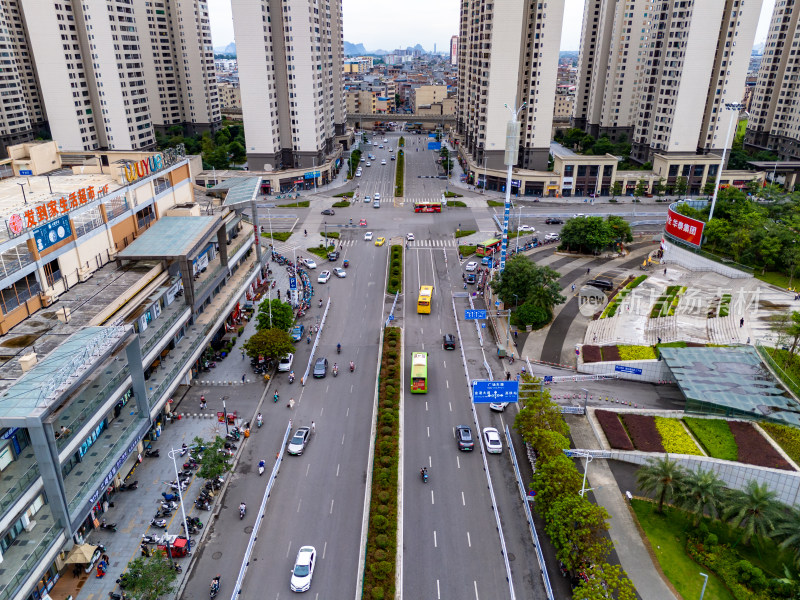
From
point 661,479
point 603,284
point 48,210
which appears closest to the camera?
point 661,479

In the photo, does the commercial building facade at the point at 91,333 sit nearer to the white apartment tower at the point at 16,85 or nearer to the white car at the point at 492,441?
the white car at the point at 492,441

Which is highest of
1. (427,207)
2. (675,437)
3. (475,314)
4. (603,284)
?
(427,207)

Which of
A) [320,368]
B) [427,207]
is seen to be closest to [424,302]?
[320,368]

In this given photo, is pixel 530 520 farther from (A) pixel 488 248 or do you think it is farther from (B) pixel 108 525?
(A) pixel 488 248

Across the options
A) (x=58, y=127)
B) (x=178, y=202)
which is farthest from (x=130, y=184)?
(x=58, y=127)

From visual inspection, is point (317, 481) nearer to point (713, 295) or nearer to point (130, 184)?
point (130, 184)

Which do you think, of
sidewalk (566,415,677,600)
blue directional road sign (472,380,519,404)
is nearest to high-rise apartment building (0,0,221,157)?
blue directional road sign (472,380,519,404)

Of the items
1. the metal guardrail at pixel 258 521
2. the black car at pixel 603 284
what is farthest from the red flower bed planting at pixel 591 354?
the metal guardrail at pixel 258 521

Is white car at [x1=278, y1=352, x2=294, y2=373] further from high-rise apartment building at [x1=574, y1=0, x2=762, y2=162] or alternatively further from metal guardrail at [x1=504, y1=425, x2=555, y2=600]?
high-rise apartment building at [x1=574, y1=0, x2=762, y2=162]
